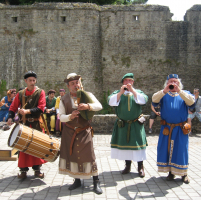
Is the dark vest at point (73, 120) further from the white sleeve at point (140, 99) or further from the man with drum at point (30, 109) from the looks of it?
the white sleeve at point (140, 99)

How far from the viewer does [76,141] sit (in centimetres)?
337

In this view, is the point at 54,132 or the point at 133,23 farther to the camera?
the point at 133,23

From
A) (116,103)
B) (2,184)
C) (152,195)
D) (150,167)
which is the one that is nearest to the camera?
(152,195)

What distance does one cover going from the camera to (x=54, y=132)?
314 inches

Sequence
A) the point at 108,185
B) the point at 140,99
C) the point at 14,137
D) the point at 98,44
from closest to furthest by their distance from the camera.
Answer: the point at 14,137, the point at 108,185, the point at 140,99, the point at 98,44

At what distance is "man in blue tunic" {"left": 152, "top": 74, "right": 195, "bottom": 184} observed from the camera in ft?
12.1

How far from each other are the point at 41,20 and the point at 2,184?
44.0ft

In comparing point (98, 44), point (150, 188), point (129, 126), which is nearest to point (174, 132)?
point (129, 126)

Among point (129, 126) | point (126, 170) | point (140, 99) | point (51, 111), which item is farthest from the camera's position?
point (51, 111)

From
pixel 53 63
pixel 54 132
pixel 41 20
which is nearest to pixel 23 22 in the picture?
pixel 41 20

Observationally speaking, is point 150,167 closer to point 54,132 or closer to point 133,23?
point 54,132

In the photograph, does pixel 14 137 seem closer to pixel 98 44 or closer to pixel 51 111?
pixel 51 111

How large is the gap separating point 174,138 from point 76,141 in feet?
5.31

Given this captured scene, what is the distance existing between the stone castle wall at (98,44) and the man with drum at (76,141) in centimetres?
1181
